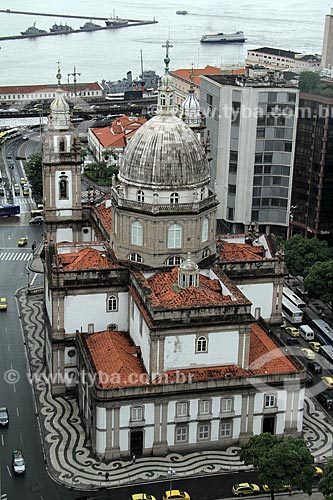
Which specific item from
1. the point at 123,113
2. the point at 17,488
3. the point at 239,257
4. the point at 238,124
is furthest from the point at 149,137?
the point at 123,113

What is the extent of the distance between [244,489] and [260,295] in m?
21.9

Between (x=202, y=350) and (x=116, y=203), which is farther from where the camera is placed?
(x=116, y=203)

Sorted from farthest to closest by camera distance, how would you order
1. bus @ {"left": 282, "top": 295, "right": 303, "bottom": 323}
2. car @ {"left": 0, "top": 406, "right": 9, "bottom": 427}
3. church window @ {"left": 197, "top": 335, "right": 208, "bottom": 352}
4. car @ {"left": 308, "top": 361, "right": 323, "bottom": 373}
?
bus @ {"left": 282, "top": 295, "right": 303, "bottom": 323}
car @ {"left": 308, "top": 361, "right": 323, "bottom": 373}
car @ {"left": 0, "top": 406, "right": 9, "bottom": 427}
church window @ {"left": 197, "top": 335, "right": 208, "bottom": 352}

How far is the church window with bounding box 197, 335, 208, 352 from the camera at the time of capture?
67.6m

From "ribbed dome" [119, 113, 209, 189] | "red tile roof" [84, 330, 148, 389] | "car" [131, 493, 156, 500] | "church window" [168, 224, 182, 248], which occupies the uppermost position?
"ribbed dome" [119, 113, 209, 189]

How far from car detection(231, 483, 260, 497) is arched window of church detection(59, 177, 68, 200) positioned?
38213mm

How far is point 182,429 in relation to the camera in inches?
2682

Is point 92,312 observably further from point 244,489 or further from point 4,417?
point 244,489

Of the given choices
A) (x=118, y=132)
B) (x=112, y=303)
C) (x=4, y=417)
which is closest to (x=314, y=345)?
(x=112, y=303)

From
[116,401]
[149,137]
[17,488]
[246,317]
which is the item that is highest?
[149,137]

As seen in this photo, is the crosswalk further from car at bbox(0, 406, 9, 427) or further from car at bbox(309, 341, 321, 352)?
car at bbox(309, 341, 321, 352)

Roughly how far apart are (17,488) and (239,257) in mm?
29737

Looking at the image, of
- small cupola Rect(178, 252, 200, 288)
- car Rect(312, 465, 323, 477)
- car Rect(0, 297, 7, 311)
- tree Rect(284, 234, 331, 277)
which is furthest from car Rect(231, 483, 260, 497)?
car Rect(0, 297, 7, 311)

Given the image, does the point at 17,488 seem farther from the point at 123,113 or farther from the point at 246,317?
the point at 123,113
